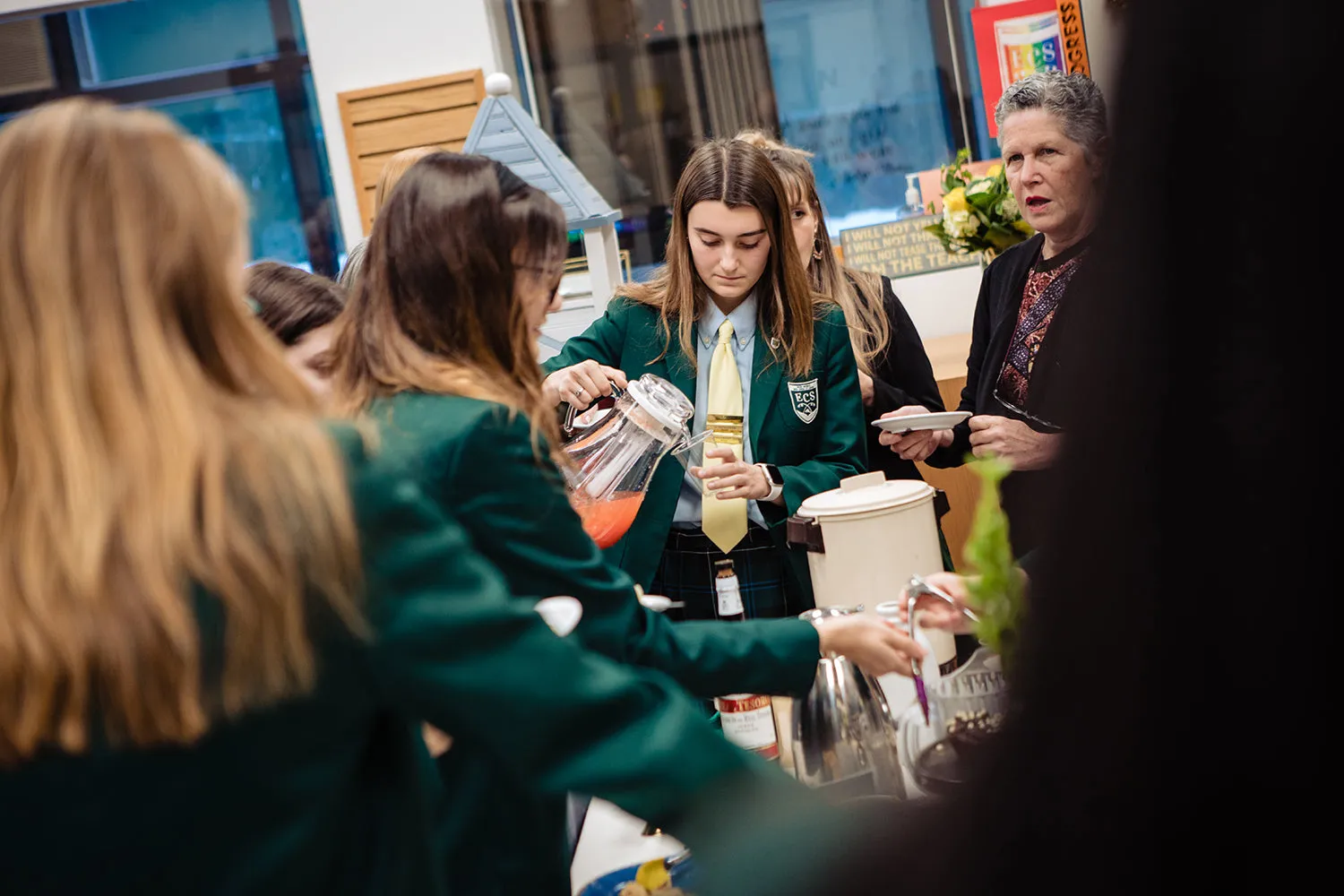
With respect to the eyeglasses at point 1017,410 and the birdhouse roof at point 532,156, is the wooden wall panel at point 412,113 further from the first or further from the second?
the eyeglasses at point 1017,410

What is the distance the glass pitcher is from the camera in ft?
5.99

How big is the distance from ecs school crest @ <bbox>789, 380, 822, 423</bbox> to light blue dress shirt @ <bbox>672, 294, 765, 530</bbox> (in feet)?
0.29

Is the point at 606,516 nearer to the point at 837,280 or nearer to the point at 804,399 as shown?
the point at 804,399

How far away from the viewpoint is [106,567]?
596 mm

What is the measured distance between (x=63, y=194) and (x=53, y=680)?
26 centimetres

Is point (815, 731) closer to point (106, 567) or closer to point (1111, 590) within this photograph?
point (106, 567)

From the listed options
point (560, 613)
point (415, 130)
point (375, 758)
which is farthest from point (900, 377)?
point (415, 130)

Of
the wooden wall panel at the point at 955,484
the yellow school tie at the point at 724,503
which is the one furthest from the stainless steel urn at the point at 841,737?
the wooden wall panel at the point at 955,484

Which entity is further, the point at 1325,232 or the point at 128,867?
the point at 128,867

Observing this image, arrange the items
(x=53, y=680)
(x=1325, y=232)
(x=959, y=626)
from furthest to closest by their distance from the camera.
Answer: (x=959, y=626)
(x=53, y=680)
(x=1325, y=232)

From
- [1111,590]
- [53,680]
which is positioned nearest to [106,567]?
[53,680]

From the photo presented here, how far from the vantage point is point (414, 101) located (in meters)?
4.82

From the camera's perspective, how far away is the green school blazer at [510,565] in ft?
3.41

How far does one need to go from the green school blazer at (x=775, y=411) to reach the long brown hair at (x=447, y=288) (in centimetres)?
100
